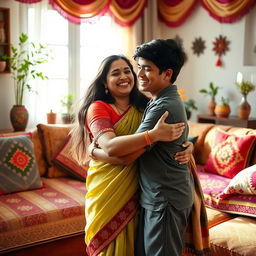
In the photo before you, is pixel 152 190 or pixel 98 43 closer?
pixel 152 190

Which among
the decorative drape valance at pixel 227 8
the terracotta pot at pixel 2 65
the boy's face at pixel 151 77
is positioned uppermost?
the decorative drape valance at pixel 227 8

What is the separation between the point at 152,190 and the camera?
1.55 meters

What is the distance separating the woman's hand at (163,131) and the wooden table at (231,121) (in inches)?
103

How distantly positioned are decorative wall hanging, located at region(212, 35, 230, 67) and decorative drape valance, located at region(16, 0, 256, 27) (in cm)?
21

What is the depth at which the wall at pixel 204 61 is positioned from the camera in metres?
4.09

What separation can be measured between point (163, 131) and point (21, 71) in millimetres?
2673

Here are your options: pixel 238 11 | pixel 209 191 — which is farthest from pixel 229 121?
pixel 209 191

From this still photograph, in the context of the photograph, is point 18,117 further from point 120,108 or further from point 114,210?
point 114,210

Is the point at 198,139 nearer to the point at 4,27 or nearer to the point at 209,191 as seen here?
the point at 209,191

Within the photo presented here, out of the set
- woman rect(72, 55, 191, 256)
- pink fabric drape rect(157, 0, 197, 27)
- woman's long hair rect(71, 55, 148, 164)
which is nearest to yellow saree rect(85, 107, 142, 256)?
woman rect(72, 55, 191, 256)

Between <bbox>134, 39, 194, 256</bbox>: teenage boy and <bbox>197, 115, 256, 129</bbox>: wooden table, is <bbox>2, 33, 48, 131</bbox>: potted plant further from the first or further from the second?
<bbox>134, 39, 194, 256</bbox>: teenage boy

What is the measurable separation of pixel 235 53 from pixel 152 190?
3.20 m

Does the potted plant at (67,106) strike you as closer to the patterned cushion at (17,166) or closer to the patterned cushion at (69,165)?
the patterned cushion at (69,165)

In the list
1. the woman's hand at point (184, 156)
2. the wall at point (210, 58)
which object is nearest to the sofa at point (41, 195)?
the woman's hand at point (184, 156)
